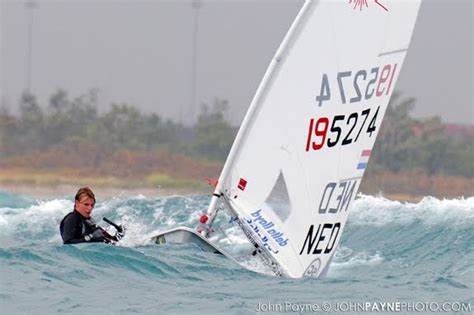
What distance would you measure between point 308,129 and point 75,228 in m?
1.64

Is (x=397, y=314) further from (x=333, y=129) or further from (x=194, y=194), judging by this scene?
(x=194, y=194)

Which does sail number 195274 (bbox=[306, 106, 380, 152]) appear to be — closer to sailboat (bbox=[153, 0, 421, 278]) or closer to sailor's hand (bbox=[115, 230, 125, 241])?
sailboat (bbox=[153, 0, 421, 278])

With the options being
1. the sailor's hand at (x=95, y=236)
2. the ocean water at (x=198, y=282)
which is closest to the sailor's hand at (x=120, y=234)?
the ocean water at (x=198, y=282)

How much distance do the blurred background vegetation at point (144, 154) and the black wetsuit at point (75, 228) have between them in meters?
7.26

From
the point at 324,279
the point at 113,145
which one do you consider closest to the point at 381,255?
the point at 324,279

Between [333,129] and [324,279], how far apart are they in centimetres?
101

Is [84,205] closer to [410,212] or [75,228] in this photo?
[75,228]

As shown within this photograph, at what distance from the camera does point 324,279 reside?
8.41m

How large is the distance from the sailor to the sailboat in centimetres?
42

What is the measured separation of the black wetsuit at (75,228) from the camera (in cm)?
812

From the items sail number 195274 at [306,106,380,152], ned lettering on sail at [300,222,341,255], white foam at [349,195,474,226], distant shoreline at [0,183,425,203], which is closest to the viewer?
sail number 195274 at [306,106,380,152]

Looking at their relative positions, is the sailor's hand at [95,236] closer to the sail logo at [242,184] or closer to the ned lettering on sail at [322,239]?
the sail logo at [242,184]

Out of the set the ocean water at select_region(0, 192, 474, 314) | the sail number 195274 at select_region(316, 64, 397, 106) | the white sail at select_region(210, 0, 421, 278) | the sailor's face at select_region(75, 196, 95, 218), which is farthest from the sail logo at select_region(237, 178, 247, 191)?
the sailor's face at select_region(75, 196, 95, 218)

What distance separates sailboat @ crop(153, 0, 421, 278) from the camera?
8.11 meters
